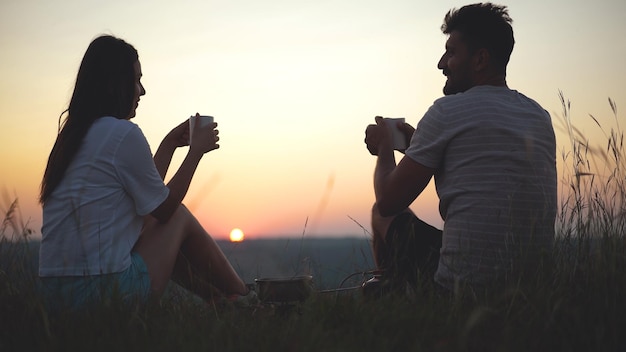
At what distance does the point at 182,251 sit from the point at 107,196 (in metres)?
0.70

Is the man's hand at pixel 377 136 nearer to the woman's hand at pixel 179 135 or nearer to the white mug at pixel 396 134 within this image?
the white mug at pixel 396 134

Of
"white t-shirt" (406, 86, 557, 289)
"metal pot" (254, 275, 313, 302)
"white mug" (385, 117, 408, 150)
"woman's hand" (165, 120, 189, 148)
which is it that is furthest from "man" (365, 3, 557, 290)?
"woman's hand" (165, 120, 189, 148)

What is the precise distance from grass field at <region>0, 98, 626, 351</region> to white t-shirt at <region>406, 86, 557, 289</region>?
0.18 meters

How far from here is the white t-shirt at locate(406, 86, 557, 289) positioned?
9.11 ft

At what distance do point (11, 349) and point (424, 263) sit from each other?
5.95 ft

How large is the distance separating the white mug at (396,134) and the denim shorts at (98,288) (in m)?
1.32

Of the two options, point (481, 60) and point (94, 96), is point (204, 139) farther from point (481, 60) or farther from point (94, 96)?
point (481, 60)

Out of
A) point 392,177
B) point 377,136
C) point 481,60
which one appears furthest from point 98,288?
point 481,60

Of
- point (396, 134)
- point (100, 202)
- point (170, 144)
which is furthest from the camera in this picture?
point (170, 144)

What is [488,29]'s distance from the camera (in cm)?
308

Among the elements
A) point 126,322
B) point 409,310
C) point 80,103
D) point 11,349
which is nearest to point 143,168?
point 80,103

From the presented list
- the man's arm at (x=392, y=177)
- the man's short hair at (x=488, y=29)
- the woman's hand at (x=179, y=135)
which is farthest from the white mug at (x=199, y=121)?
the man's short hair at (x=488, y=29)

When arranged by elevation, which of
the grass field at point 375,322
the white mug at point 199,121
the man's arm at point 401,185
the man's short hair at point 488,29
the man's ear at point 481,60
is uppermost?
the man's short hair at point 488,29

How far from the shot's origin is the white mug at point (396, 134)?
3225 mm
